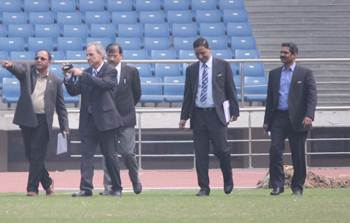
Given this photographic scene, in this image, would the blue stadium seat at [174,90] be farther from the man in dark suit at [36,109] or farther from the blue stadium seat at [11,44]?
the man in dark suit at [36,109]

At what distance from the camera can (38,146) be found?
14.3m

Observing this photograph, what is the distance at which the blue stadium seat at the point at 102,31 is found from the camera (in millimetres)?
26906

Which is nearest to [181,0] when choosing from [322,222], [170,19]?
[170,19]

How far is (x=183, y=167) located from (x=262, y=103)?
218 centimetres

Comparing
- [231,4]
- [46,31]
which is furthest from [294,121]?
[231,4]

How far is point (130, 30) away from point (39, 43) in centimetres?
227

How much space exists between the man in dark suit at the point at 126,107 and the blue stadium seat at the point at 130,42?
1157 centimetres

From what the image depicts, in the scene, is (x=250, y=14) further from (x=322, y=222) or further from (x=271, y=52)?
(x=322, y=222)

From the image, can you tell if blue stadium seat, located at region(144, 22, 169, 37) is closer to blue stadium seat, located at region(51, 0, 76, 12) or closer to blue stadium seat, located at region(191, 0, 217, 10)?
blue stadium seat, located at region(191, 0, 217, 10)

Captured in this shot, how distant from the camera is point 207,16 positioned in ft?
92.8

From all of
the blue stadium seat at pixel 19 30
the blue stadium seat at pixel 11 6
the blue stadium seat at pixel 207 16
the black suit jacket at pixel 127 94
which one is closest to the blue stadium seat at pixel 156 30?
the blue stadium seat at pixel 207 16

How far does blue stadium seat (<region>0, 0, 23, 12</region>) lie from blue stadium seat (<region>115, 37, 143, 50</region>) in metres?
3.20

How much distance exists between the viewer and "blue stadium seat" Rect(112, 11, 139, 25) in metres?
27.8

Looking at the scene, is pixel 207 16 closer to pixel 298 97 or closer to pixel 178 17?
pixel 178 17
